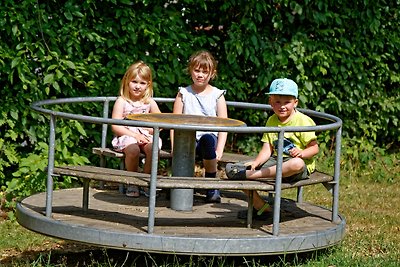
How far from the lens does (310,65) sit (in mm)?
10734

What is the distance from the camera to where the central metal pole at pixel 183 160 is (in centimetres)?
696

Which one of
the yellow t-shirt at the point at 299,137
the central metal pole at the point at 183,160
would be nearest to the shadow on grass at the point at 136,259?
the central metal pole at the point at 183,160

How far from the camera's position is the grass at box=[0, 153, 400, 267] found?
6.72 m

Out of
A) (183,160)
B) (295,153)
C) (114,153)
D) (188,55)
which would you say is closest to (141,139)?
(114,153)

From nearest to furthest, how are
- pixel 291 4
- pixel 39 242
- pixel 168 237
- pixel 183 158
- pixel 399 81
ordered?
pixel 168 237 < pixel 183 158 < pixel 39 242 < pixel 291 4 < pixel 399 81

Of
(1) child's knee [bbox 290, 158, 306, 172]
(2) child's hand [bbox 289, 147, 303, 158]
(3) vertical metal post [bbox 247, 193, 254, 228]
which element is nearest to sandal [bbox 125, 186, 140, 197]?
(3) vertical metal post [bbox 247, 193, 254, 228]

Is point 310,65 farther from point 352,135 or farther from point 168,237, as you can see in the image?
point 168,237

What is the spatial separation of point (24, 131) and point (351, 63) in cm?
382

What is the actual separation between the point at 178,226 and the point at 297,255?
0.99m

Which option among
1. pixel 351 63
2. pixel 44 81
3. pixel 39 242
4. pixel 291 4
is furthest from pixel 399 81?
pixel 39 242

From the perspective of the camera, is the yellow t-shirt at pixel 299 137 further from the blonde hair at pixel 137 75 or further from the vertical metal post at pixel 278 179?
the blonde hair at pixel 137 75

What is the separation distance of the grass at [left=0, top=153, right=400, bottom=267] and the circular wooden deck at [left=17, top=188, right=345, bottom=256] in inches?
6.4

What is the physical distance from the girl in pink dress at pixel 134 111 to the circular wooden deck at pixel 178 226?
34 cm

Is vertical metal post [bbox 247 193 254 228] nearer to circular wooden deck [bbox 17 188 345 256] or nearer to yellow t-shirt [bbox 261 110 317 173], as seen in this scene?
circular wooden deck [bbox 17 188 345 256]
